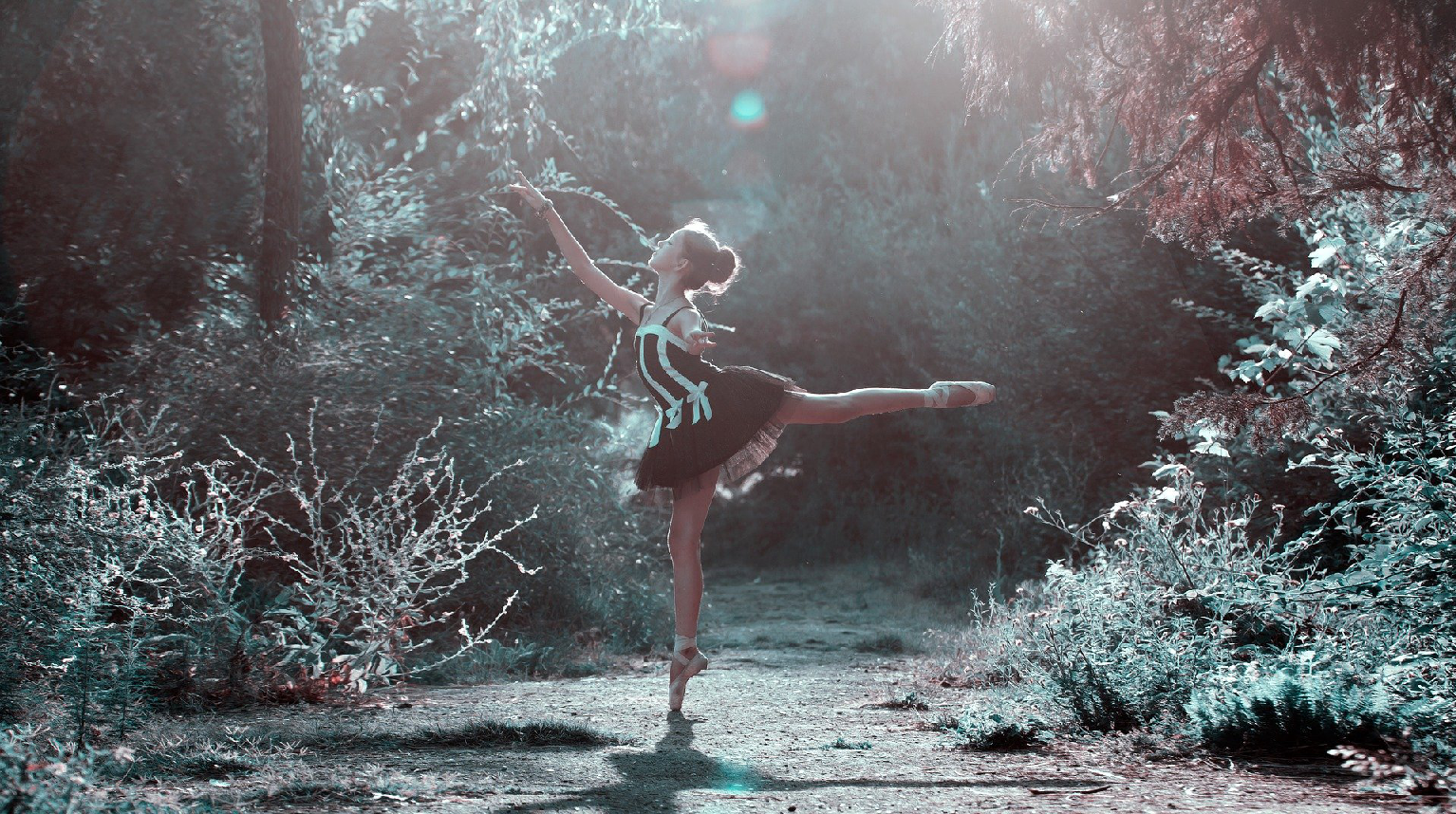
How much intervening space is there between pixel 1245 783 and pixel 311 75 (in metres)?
7.77

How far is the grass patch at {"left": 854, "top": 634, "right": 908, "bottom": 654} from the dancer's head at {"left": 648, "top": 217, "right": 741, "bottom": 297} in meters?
3.27

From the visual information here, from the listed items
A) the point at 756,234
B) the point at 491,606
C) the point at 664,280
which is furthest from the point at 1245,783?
the point at 756,234

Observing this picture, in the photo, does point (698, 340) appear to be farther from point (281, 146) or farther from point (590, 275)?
point (281, 146)

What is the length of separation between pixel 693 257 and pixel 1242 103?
2.09m

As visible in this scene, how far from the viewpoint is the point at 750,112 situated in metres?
15.1

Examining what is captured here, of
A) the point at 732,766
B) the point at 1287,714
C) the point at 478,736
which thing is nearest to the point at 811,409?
the point at 732,766

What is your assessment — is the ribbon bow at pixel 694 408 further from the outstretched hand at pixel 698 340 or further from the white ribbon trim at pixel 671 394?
the outstretched hand at pixel 698 340

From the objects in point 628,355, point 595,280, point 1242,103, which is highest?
point 628,355

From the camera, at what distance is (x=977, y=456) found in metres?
11.8

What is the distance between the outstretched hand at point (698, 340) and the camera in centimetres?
484

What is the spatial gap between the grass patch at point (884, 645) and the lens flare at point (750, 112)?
8.53 meters

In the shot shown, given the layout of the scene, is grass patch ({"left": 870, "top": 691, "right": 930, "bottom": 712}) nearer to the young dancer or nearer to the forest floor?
the forest floor

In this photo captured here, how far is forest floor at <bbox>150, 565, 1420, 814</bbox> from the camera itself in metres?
3.13

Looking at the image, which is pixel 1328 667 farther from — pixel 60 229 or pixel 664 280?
pixel 60 229
